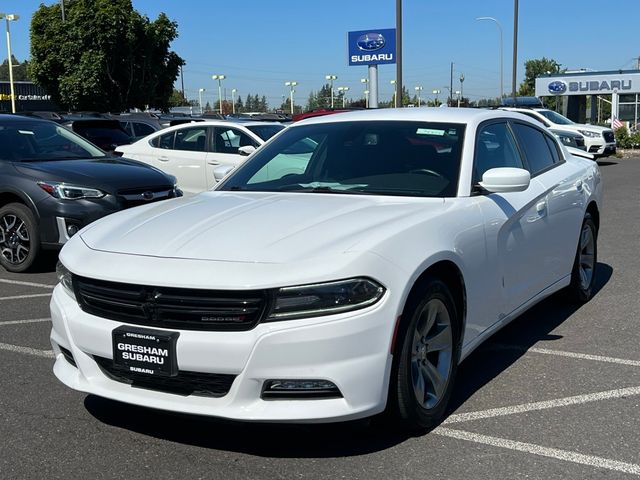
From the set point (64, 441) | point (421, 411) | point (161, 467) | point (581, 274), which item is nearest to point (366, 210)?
point (421, 411)

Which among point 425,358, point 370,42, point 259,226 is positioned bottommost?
point 425,358

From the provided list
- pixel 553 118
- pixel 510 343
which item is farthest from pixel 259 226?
pixel 553 118

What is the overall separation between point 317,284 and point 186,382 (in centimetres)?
71

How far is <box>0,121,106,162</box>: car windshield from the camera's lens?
27.4 feet

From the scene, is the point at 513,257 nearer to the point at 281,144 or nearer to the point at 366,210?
the point at 366,210

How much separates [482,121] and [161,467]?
290 centimetres

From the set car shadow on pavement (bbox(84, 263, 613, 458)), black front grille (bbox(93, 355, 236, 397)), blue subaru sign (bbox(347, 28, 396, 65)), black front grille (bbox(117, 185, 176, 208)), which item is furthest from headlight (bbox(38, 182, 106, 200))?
blue subaru sign (bbox(347, 28, 396, 65))

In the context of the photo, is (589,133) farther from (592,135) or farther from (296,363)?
(296,363)

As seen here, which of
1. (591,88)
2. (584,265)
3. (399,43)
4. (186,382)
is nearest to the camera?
→ (186,382)

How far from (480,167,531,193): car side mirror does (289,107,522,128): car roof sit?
59 centimetres

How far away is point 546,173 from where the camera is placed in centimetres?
549

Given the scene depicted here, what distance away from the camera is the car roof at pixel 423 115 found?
481 centimetres

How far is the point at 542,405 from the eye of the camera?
405 centimetres

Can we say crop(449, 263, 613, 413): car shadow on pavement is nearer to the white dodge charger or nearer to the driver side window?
the white dodge charger
